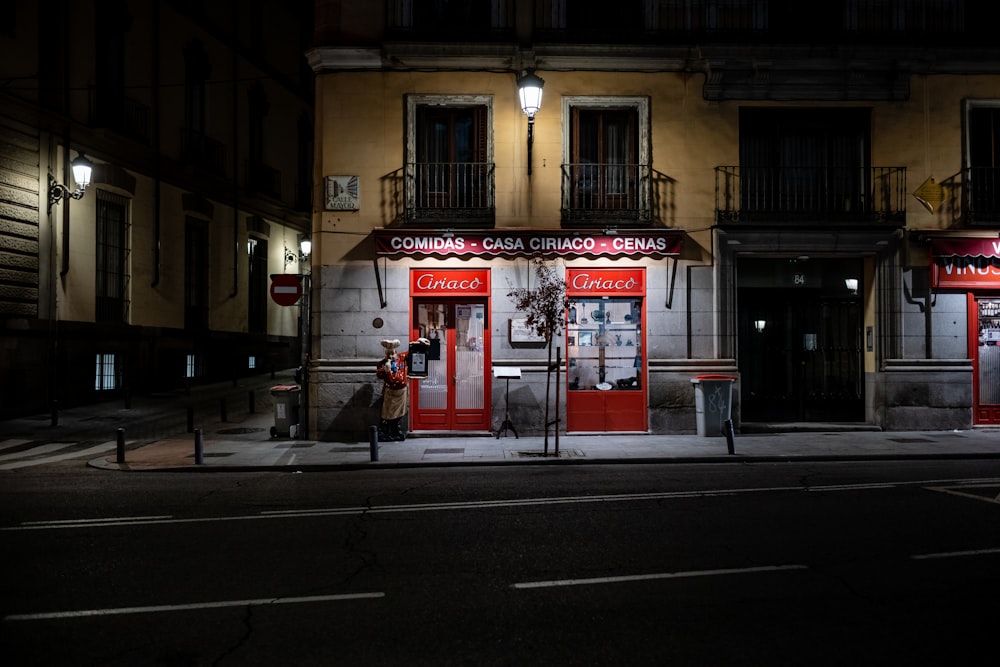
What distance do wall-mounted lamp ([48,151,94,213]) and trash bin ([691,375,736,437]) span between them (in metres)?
15.5

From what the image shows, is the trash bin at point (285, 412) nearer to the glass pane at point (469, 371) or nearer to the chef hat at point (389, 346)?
the chef hat at point (389, 346)

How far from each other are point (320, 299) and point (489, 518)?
903 centimetres

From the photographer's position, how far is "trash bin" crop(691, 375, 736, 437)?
1578 centimetres

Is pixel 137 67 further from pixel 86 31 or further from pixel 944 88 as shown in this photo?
pixel 944 88

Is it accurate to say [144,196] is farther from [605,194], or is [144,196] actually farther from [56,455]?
[605,194]

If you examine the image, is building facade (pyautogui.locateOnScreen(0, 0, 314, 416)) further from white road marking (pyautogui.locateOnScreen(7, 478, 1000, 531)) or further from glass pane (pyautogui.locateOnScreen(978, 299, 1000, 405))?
glass pane (pyautogui.locateOnScreen(978, 299, 1000, 405))

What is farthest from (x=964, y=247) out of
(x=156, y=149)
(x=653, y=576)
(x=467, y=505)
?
(x=156, y=149)

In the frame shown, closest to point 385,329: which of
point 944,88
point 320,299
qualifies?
point 320,299

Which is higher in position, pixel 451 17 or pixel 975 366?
pixel 451 17

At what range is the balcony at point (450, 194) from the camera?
635 inches

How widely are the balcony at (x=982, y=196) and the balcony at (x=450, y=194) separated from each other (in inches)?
415

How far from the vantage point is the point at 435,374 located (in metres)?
16.3

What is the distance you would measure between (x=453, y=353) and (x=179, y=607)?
11058 millimetres

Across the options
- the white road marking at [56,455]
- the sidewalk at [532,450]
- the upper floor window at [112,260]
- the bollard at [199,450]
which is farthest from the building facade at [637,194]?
the upper floor window at [112,260]
